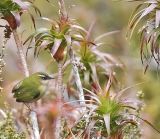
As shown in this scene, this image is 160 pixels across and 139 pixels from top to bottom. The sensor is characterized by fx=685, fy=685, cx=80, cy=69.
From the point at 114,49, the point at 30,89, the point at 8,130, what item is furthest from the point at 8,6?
the point at 114,49

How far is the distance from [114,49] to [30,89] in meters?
6.52

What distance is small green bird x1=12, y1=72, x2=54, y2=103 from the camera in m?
3.76

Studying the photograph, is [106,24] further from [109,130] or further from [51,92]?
[109,130]

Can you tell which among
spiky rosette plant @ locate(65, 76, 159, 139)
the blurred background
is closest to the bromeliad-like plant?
spiky rosette plant @ locate(65, 76, 159, 139)

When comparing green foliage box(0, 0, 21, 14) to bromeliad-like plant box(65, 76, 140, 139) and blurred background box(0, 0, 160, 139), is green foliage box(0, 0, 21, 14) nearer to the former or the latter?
bromeliad-like plant box(65, 76, 140, 139)

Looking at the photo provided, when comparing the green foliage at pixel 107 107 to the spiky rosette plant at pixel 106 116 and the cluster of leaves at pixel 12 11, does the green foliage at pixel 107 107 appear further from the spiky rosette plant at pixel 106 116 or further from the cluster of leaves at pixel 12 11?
the cluster of leaves at pixel 12 11

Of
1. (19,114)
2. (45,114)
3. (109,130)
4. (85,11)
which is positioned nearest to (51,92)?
(19,114)

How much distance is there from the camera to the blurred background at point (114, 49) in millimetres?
7900

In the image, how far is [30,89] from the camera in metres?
3.81

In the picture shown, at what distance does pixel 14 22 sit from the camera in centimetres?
354

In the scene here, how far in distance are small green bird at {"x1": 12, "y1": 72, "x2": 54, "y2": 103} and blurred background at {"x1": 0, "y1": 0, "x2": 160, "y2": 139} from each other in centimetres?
300

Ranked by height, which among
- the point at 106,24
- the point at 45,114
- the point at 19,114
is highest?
the point at 45,114

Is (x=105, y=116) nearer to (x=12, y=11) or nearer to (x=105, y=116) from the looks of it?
(x=105, y=116)

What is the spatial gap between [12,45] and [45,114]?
7.92 m
